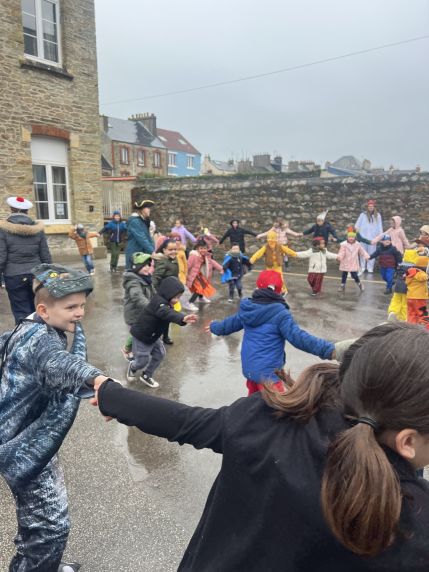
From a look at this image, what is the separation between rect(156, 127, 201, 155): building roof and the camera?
221 ft

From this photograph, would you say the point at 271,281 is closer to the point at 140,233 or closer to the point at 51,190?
the point at 140,233

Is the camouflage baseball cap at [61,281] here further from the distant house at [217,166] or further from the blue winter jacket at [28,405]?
the distant house at [217,166]

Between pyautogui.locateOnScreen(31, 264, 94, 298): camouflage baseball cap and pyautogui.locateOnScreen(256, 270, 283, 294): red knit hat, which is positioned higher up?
pyautogui.locateOnScreen(31, 264, 94, 298): camouflage baseball cap

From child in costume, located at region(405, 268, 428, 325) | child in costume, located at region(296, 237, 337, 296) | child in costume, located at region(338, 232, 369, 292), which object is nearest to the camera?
child in costume, located at region(405, 268, 428, 325)

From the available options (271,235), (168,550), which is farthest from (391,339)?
(271,235)

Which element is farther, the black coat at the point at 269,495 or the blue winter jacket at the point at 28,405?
the blue winter jacket at the point at 28,405

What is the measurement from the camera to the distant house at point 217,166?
6638cm

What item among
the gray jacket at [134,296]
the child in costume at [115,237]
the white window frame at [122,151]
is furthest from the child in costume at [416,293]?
the white window frame at [122,151]

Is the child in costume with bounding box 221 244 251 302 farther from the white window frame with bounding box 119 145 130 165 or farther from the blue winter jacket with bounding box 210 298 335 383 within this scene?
the white window frame with bounding box 119 145 130 165

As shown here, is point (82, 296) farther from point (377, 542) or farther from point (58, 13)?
point (58, 13)

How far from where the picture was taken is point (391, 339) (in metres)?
1.05

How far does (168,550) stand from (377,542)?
215 centimetres

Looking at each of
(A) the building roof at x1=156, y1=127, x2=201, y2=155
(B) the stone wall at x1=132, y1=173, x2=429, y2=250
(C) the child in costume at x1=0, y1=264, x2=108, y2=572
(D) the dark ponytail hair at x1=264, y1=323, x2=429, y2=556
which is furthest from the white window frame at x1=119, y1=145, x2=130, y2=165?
(D) the dark ponytail hair at x1=264, y1=323, x2=429, y2=556

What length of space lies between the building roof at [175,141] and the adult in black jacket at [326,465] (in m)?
68.3
